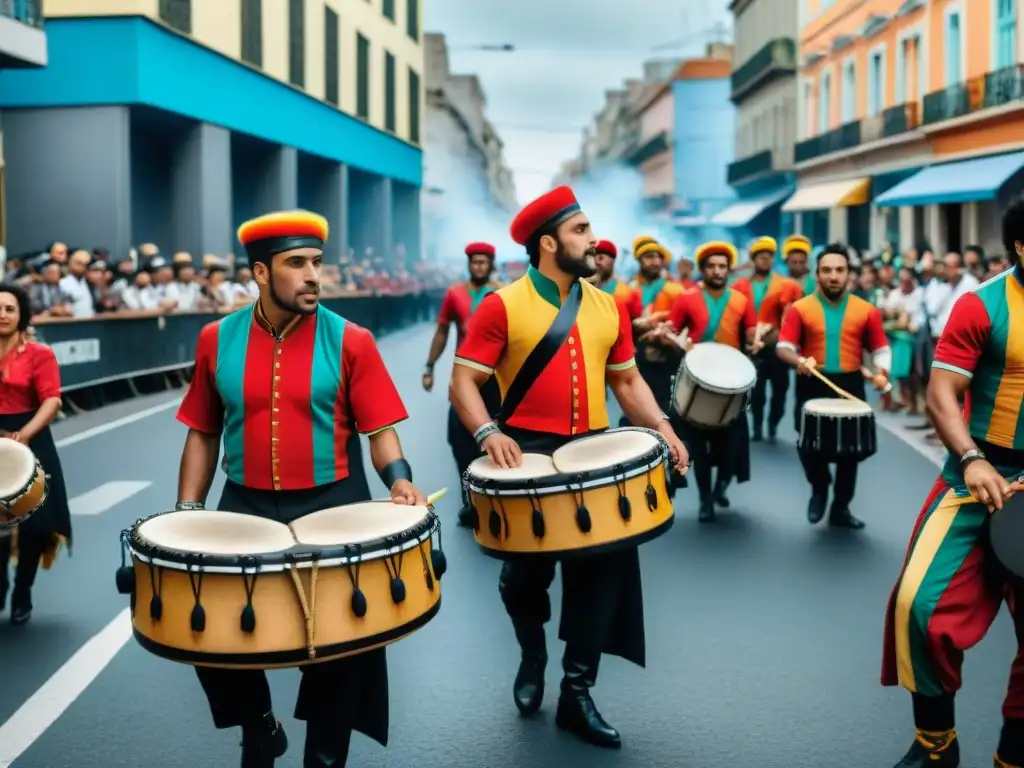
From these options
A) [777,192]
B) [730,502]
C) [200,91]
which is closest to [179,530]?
[730,502]

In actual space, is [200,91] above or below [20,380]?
above

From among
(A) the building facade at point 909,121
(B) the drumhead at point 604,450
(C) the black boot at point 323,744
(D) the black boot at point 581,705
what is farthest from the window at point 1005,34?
(C) the black boot at point 323,744

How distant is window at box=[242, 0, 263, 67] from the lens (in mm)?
34344

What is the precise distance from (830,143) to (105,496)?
1463 inches

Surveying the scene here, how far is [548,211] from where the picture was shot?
5.79 m

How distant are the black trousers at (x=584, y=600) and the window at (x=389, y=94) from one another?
46.1 m

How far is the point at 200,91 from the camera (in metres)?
30.7

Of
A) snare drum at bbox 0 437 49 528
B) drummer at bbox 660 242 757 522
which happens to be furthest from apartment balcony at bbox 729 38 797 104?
snare drum at bbox 0 437 49 528

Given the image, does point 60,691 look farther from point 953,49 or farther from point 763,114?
point 763,114

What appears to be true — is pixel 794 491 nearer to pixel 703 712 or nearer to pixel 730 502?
pixel 730 502

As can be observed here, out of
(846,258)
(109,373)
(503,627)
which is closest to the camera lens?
(503,627)

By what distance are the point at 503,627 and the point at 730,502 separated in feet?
13.9

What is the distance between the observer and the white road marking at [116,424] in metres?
15.1

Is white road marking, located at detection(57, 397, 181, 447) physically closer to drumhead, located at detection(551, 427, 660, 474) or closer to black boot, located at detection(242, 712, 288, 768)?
drumhead, located at detection(551, 427, 660, 474)
